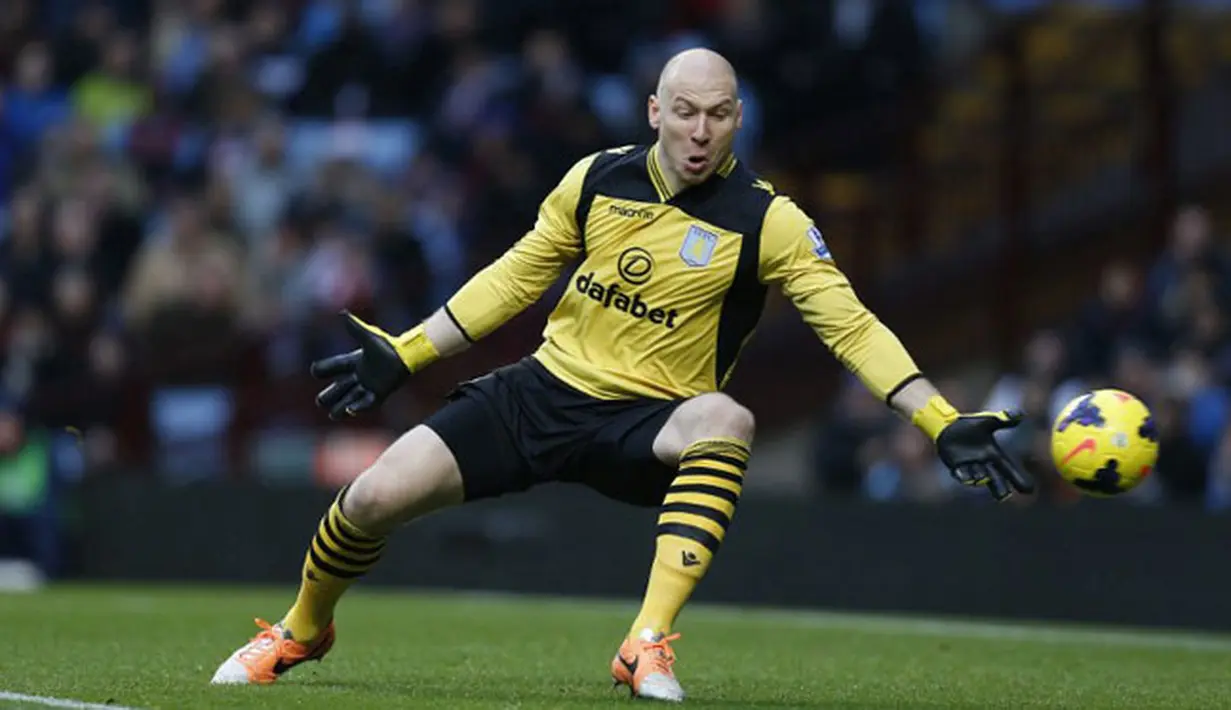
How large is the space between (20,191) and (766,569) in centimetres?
751

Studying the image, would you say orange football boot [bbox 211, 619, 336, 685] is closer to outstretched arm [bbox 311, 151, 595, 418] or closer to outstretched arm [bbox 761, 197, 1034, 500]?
outstretched arm [bbox 311, 151, 595, 418]

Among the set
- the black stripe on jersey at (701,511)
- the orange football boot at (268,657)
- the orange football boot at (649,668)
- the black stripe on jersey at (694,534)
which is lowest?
the orange football boot at (268,657)

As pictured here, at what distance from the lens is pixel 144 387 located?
58.6 feet

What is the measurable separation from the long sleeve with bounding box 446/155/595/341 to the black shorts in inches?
10.4

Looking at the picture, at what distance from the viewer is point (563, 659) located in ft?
33.0

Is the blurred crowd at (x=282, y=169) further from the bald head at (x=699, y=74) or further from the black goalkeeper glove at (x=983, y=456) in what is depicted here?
the black goalkeeper glove at (x=983, y=456)

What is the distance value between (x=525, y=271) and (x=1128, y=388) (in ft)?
22.3

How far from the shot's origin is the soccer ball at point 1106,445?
25.6 ft

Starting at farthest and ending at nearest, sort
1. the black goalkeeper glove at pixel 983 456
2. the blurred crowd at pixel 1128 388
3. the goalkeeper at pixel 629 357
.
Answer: the blurred crowd at pixel 1128 388, the goalkeeper at pixel 629 357, the black goalkeeper glove at pixel 983 456

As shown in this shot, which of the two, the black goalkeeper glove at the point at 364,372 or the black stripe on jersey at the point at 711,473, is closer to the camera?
the black stripe on jersey at the point at 711,473

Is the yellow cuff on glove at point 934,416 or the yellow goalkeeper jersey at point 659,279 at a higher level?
the yellow goalkeeper jersey at point 659,279

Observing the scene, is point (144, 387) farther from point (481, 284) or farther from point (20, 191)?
point (481, 284)

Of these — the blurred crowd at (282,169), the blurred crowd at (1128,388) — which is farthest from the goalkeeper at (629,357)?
the blurred crowd at (282,169)

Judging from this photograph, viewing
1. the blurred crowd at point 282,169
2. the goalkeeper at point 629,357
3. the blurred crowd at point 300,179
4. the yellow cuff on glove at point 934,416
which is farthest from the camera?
the blurred crowd at point 282,169
